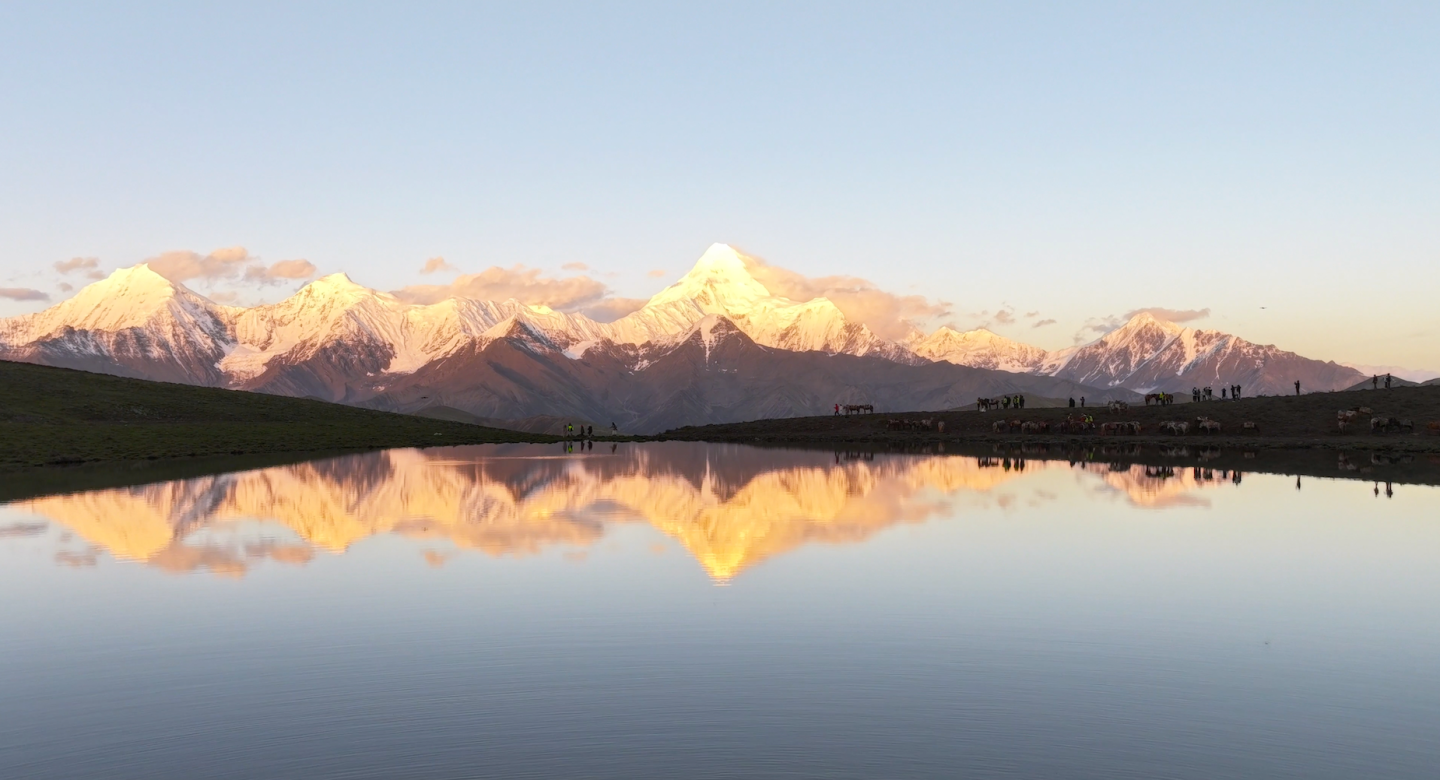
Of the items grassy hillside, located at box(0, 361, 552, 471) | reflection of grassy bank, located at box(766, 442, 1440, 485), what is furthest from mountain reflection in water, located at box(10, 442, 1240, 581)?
grassy hillside, located at box(0, 361, 552, 471)

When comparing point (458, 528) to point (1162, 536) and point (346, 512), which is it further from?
point (1162, 536)

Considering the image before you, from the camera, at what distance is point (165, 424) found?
420 feet

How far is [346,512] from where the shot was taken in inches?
1893

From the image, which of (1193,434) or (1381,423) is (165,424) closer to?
(1193,434)

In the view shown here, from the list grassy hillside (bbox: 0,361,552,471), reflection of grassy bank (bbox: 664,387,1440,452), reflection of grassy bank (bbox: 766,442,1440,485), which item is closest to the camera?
reflection of grassy bank (bbox: 766,442,1440,485)

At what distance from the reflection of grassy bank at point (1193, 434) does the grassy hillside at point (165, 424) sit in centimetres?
3414

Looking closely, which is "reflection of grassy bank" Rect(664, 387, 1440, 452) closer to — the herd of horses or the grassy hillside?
the herd of horses

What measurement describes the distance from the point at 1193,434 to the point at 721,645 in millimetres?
107417

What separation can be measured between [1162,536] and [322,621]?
26534mm

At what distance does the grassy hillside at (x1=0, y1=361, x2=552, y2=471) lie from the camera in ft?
308

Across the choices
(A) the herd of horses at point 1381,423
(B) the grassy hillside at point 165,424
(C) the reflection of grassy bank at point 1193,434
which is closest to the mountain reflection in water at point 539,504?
(B) the grassy hillside at point 165,424

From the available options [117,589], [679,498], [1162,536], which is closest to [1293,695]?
[1162,536]

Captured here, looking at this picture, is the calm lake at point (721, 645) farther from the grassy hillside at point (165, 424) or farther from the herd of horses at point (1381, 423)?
the herd of horses at point (1381, 423)

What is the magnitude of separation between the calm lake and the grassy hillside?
51.7m
